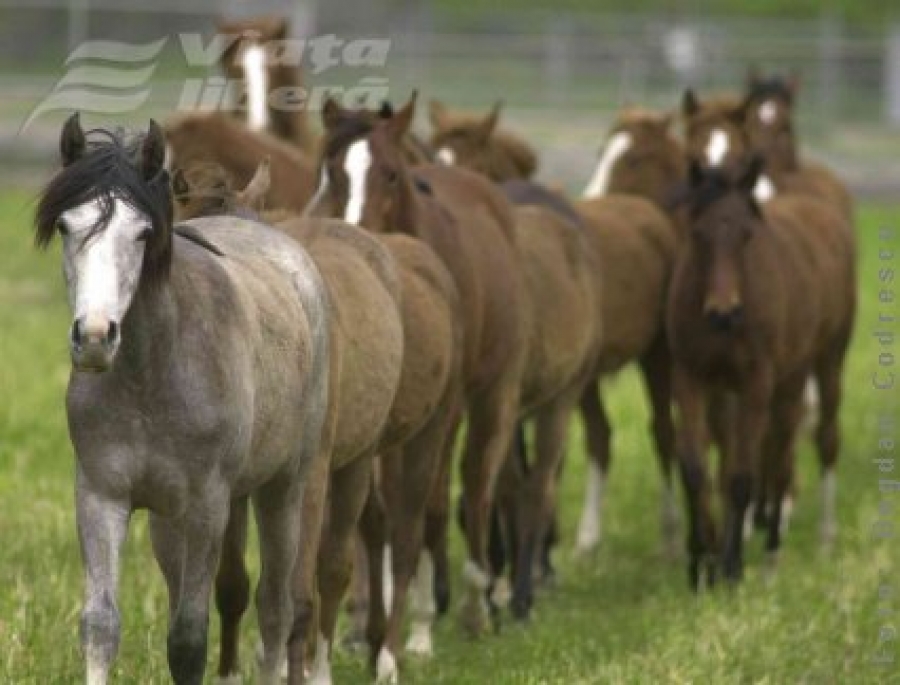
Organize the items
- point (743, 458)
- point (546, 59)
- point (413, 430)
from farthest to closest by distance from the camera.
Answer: point (546, 59), point (743, 458), point (413, 430)

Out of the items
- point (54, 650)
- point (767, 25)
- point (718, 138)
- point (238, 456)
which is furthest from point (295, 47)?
point (767, 25)

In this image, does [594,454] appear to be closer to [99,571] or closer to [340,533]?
[340,533]

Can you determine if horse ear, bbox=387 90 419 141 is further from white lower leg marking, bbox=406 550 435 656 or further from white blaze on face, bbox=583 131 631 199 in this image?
white blaze on face, bbox=583 131 631 199

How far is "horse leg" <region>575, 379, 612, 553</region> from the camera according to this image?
43.7 feet

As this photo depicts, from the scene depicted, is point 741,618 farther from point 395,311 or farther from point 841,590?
point 395,311

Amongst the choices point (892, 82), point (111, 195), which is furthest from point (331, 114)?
point (892, 82)

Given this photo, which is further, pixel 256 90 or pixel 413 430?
pixel 256 90

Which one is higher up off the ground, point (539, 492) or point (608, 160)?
point (608, 160)

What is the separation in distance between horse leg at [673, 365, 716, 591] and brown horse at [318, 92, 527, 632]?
1586 mm

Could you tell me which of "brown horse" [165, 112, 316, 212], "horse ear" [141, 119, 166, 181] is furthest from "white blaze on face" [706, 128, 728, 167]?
"horse ear" [141, 119, 166, 181]

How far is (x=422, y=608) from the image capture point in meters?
9.91

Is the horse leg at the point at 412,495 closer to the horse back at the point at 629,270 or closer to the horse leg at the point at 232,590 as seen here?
the horse leg at the point at 232,590

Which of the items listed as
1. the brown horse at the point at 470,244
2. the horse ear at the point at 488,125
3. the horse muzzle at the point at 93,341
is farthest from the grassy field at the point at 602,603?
the horse ear at the point at 488,125

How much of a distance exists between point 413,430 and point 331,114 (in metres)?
1.83
